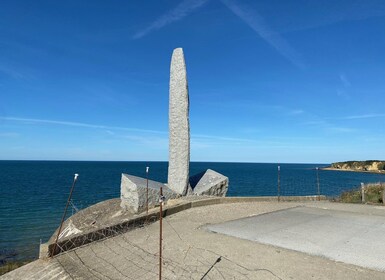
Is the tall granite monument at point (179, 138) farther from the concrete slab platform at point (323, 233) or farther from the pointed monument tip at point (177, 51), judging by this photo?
the concrete slab platform at point (323, 233)

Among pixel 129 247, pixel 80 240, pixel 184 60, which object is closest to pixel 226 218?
pixel 129 247

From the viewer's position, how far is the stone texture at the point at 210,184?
14724 mm

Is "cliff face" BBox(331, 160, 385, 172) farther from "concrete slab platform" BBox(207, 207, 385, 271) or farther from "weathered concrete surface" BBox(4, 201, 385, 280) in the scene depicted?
"weathered concrete surface" BBox(4, 201, 385, 280)

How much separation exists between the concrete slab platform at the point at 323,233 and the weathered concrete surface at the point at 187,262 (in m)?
0.42

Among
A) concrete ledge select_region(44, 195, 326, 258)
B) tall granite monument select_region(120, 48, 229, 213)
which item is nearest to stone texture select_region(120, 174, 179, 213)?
tall granite monument select_region(120, 48, 229, 213)

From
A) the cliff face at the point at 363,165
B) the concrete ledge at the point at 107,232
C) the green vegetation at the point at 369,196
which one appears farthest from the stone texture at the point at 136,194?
the cliff face at the point at 363,165

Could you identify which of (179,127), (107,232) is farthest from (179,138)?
(107,232)

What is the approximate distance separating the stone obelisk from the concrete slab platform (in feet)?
15.4

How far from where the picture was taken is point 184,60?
47.5ft

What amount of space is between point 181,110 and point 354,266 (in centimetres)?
1003

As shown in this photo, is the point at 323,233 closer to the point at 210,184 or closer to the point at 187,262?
the point at 187,262

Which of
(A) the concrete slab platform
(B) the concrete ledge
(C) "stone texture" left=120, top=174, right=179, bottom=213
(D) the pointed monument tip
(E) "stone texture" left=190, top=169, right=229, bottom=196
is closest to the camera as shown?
(B) the concrete ledge

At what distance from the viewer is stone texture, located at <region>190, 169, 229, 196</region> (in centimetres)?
1472

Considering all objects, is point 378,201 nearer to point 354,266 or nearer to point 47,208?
point 354,266
